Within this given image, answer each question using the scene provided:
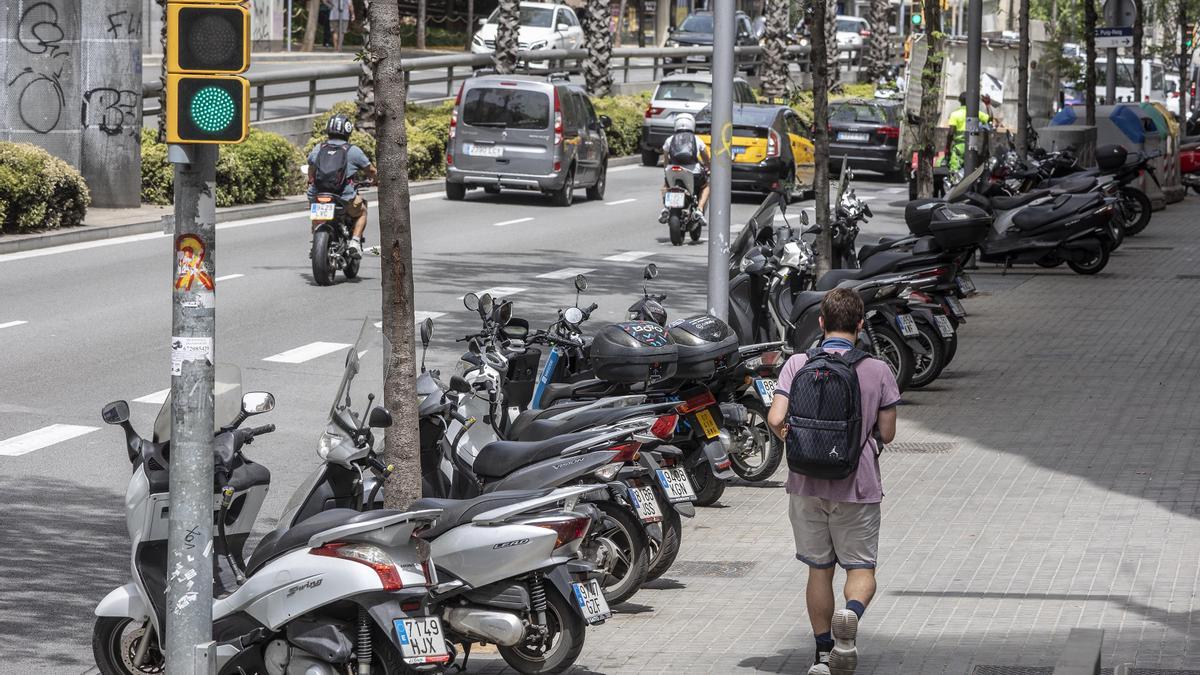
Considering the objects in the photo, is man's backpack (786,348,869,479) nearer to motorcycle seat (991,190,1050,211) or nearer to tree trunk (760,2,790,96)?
motorcycle seat (991,190,1050,211)

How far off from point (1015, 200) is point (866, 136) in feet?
44.3

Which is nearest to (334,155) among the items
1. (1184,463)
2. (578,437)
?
(1184,463)

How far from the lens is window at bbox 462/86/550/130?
27.2 meters

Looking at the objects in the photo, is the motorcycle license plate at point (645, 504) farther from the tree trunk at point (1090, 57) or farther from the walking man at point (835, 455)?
the tree trunk at point (1090, 57)

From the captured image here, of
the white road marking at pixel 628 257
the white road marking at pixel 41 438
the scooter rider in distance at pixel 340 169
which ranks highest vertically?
the scooter rider in distance at pixel 340 169

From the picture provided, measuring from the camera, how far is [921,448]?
38.0 feet

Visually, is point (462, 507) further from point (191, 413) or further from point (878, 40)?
point (878, 40)

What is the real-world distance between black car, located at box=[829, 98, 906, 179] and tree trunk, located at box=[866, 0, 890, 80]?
78.0 feet

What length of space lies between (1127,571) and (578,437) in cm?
281

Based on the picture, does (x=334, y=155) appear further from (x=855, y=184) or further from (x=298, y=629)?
(x=855, y=184)

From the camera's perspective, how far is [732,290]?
42.4 ft

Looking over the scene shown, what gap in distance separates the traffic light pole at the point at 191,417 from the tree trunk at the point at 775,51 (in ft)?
133

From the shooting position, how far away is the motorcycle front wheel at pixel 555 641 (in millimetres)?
6430

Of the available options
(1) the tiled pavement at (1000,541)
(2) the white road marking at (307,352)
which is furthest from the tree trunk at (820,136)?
(2) the white road marking at (307,352)
